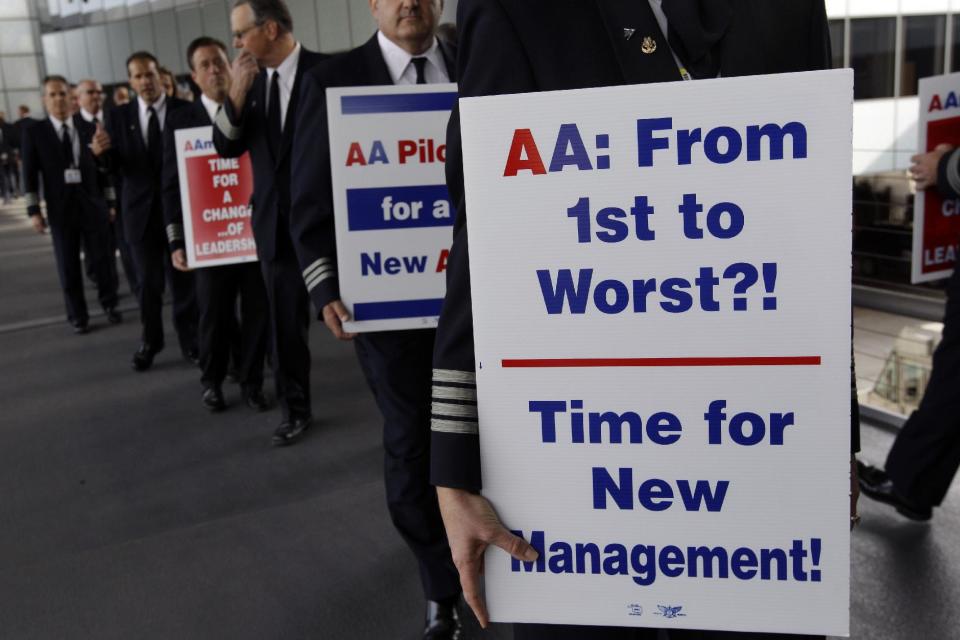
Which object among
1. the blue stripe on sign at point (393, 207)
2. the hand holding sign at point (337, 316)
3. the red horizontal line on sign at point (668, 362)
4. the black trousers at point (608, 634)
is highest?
Result: the blue stripe on sign at point (393, 207)

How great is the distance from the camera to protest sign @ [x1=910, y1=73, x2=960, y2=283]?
9.39 feet

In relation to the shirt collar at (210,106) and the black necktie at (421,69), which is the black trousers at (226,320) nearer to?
the shirt collar at (210,106)

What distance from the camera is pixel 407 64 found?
8.65 feet

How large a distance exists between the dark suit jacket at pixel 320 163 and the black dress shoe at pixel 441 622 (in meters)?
0.87

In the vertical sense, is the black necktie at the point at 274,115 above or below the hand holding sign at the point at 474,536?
above

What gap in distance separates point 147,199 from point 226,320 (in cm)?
155

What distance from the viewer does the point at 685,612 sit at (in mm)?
1088

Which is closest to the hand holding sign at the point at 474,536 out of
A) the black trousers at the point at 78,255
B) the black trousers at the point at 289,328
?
the black trousers at the point at 289,328

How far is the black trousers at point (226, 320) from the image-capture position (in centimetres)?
494

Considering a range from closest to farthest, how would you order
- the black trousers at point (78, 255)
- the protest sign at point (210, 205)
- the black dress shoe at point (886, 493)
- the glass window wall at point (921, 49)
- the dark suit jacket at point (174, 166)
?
the black dress shoe at point (886, 493), the protest sign at point (210, 205), the dark suit jacket at point (174, 166), the black trousers at point (78, 255), the glass window wall at point (921, 49)

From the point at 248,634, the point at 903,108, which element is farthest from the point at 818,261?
the point at 903,108

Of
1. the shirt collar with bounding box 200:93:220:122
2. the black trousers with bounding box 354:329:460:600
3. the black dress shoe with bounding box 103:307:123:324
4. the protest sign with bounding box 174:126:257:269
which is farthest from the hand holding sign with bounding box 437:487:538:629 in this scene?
the black dress shoe with bounding box 103:307:123:324

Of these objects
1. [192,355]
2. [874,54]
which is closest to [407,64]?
[192,355]

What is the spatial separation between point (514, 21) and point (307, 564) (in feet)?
7.53
